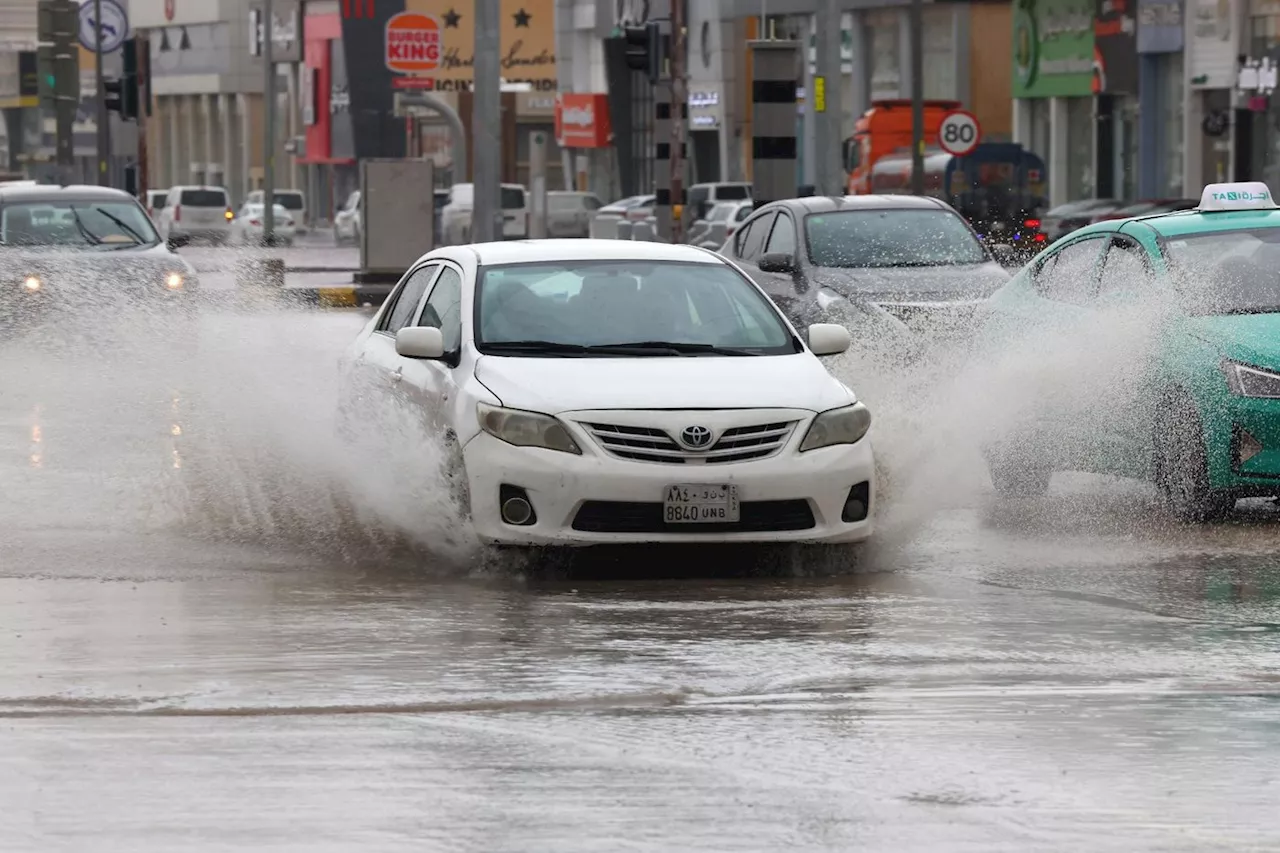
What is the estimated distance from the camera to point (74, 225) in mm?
24766

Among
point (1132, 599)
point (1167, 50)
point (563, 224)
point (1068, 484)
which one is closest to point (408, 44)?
point (563, 224)

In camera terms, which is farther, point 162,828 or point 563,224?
point 563,224

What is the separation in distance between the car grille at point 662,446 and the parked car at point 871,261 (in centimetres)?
752

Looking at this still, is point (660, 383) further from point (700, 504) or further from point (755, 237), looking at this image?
point (755, 237)

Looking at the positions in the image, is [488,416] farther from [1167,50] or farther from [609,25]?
[609,25]

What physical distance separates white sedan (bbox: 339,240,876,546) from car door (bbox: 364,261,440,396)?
1.24 feet

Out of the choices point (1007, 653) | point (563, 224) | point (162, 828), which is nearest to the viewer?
point (162, 828)

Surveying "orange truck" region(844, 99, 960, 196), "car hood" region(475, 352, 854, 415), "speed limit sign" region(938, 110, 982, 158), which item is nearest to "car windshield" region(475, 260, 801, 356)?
"car hood" region(475, 352, 854, 415)

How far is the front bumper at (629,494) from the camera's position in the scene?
10.3 m

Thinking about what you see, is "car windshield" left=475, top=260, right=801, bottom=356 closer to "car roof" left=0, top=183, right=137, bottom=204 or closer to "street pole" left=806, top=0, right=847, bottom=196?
"car roof" left=0, top=183, right=137, bottom=204

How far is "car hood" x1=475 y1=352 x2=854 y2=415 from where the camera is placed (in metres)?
10.5

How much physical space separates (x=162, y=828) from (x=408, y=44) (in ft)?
184

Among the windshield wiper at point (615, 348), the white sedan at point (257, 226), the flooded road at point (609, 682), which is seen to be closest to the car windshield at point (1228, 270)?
the flooded road at point (609, 682)

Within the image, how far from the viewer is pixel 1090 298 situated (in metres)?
13.5
